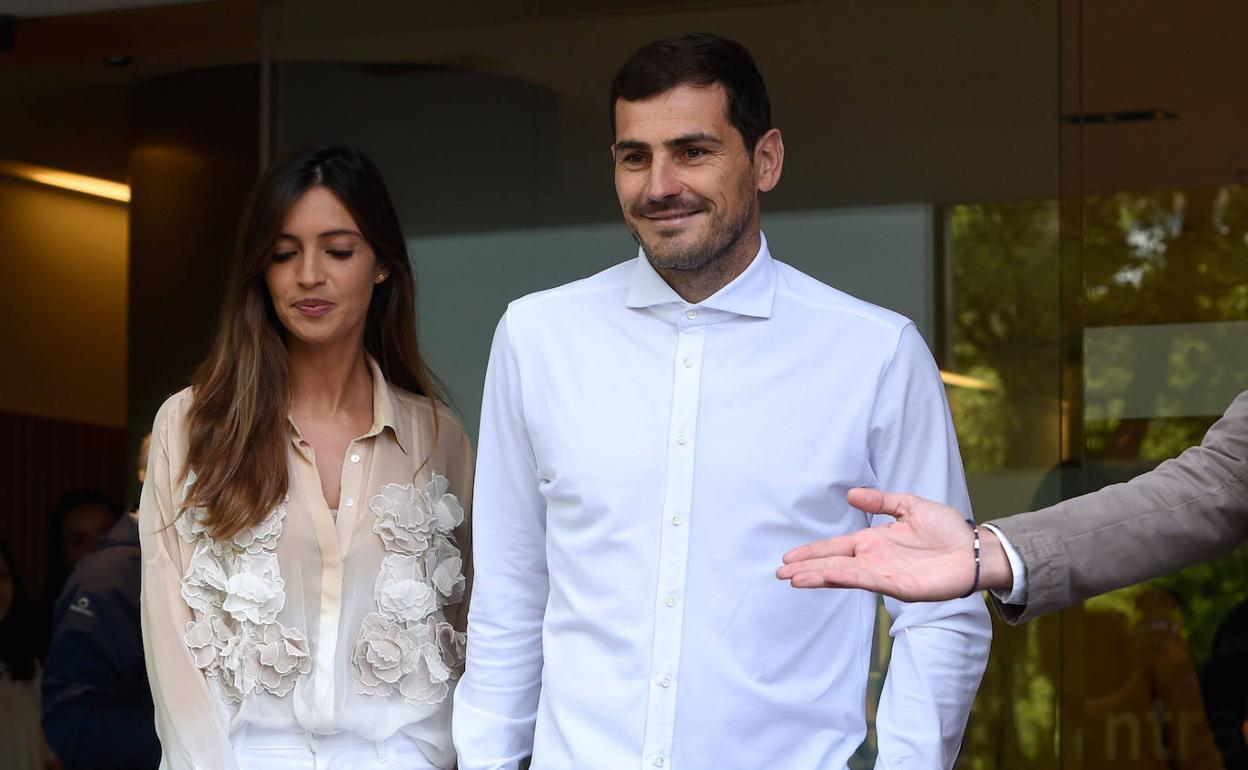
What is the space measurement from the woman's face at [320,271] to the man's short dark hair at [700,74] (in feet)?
2.31

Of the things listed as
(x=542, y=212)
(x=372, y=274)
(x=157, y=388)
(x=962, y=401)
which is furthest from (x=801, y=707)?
(x=157, y=388)

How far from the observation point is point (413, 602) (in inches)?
141

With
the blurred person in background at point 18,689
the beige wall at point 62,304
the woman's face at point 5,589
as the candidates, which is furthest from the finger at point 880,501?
the woman's face at point 5,589


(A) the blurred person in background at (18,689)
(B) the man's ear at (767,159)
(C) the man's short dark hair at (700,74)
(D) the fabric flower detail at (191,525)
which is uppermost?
(C) the man's short dark hair at (700,74)

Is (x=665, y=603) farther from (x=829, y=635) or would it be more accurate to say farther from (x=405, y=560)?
(x=405, y=560)

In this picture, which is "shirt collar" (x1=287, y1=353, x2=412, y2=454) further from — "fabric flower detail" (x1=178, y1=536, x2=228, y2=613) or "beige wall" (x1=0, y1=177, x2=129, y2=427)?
"beige wall" (x1=0, y1=177, x2=129, y2=427)

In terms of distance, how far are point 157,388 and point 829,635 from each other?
416 centimetres

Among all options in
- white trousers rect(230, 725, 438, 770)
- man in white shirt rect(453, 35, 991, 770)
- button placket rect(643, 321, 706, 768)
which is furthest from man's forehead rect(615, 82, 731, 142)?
white trousers rect(230, 725, 438, 770)

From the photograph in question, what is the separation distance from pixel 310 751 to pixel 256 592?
31 centimetres

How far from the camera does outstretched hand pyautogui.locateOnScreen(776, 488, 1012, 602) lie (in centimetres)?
234

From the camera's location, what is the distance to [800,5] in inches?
229

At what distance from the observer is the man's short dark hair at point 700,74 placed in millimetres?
3291

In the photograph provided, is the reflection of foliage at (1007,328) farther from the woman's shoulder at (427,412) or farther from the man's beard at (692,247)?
the man's beard at (692,247)

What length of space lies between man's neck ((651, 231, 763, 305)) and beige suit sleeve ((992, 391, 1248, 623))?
1018 mm
